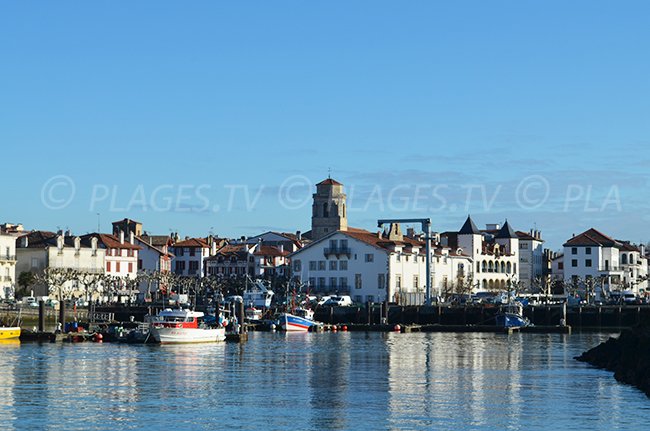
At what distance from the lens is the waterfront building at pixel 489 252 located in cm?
16388

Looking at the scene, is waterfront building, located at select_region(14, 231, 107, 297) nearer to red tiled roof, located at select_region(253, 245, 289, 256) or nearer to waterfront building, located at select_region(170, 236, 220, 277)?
waterfront building, located at select_region(170, 236, 220, 277)

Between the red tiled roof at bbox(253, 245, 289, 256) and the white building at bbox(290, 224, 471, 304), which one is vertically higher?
the red tiled roof at bbox(253, 245, 289, 256)

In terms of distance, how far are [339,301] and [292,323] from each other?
22082mm

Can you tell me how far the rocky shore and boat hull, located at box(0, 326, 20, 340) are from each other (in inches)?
1503

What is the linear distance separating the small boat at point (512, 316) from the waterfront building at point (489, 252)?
112ft

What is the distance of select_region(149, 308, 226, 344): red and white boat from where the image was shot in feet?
283

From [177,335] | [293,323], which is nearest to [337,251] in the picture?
[293,323]

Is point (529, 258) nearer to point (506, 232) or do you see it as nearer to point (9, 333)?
point (506, 232)

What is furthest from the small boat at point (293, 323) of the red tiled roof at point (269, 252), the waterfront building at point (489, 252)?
the red tiled roof at point (269, 252)

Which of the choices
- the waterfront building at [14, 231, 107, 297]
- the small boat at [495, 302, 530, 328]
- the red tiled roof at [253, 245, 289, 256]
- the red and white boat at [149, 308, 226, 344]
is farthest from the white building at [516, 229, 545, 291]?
the red and white boat at [149, 308, 226, 344]

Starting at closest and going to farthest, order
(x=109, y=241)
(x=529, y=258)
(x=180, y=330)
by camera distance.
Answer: (x=180, y=330)
(x=109, y=241)
(x=529, y=258)

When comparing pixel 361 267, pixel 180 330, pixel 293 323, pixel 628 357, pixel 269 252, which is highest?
pixel 269 252

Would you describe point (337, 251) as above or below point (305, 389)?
above

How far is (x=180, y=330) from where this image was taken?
86.2 meters
